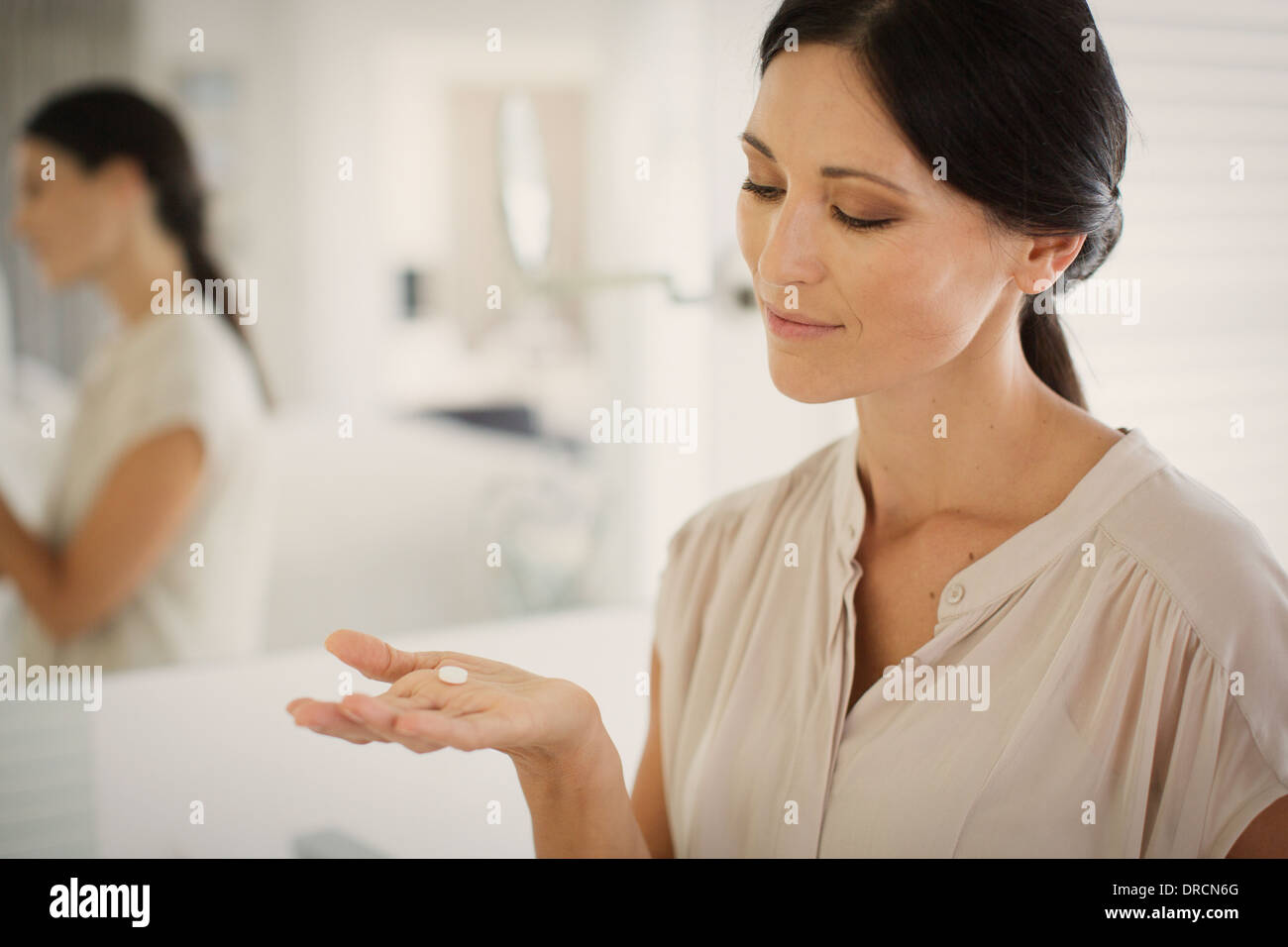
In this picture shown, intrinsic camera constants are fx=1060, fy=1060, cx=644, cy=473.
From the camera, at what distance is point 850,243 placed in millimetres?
639

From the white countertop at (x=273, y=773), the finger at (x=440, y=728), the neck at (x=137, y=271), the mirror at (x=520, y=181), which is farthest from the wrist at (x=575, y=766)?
the neck at (x=137, y=271)

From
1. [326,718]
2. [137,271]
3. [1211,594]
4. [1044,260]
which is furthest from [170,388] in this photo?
[1211,594]

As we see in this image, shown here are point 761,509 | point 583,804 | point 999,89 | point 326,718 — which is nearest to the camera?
point 326,718

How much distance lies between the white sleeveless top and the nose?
36.8 inches

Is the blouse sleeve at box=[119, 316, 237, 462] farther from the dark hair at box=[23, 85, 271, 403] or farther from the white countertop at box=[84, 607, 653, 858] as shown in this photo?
the white countertop at box=[84, 607, 653, 858]

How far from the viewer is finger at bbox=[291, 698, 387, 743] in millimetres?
509

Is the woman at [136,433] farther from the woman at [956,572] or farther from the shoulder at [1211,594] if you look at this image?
the shoulder at [1211,594]

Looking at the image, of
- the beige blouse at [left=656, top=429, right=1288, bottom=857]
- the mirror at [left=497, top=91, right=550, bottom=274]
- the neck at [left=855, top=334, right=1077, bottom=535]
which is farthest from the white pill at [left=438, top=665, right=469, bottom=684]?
the mirror at [left=497, top=91, right=550, bottom=274]

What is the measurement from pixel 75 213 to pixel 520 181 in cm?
68

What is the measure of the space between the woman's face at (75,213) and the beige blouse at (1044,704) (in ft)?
3.48

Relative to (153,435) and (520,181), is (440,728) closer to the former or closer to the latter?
(520,181)

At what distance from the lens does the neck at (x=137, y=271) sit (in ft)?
4.51

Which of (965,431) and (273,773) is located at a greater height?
(965,431)
